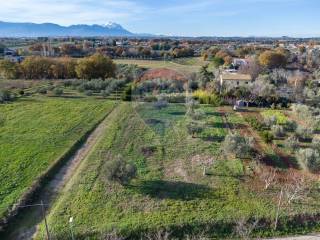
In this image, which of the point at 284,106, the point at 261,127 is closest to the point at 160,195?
the point at 261,127

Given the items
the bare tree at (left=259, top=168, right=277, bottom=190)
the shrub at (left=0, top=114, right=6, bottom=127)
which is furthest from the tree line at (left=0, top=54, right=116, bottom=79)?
the bare tree at (left=259, top=168, right=277, bottom=190)

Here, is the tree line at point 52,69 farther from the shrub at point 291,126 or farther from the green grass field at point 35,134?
the shrub at point 291,126

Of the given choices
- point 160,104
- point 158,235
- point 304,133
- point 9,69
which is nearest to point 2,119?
point 160,104

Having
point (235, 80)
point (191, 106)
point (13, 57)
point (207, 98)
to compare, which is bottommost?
point (191, 106)

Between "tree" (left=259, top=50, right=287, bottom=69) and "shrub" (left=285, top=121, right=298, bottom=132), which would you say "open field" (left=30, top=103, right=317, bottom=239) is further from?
"tree" (left=259, top=50, right=287, bottom=69)

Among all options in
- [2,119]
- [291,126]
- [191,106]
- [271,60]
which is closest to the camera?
[291,126]

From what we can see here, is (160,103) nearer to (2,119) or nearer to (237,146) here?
(237,146)

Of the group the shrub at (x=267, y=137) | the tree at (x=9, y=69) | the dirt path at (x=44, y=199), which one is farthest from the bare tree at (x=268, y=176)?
the tree at (x=9, y=69)
